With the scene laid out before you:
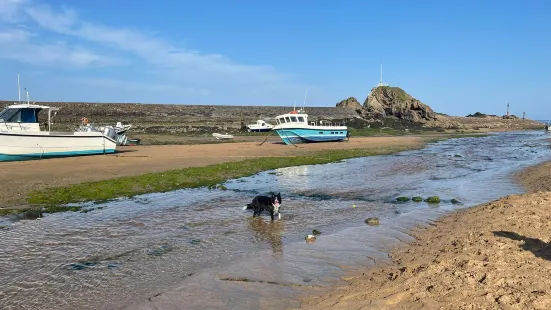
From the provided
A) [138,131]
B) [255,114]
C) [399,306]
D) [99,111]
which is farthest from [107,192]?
[255,114]

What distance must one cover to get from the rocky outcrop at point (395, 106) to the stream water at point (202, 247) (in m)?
74.7

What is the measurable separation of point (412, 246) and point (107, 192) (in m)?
11.4

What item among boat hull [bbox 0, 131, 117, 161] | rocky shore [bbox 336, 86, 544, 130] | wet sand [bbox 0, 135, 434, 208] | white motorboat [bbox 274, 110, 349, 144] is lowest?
wet sand [bbox 0, 135, 434, 208]

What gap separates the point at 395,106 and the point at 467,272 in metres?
95.6

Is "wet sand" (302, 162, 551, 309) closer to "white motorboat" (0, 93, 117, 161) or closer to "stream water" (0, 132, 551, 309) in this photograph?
"stream water" (0, 132, 551, 309)

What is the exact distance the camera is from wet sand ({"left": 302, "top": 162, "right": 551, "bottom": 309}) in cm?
520

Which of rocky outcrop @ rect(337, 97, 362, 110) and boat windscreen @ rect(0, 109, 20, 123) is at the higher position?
rocky outcrop @ rect(337, 97, 362, 110)

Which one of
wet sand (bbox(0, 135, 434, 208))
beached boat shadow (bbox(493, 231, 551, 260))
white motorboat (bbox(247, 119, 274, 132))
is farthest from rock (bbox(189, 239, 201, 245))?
white motorboat (bbox(247, 119, 274, 132))

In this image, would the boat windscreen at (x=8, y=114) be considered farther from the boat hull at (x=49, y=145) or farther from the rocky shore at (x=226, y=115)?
the rocky shore at (x=226, y=115)

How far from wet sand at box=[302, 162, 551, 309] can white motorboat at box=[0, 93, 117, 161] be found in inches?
911

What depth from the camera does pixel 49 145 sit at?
83.5 feet

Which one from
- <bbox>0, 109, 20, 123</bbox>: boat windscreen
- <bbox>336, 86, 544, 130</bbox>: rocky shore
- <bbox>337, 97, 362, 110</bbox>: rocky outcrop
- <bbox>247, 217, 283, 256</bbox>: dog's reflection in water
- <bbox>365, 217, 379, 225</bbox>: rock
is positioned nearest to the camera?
<bbox>247, 217, 283, 256</bbox>: dog's reflection in water

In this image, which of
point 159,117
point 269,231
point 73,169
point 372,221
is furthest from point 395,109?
point 269,231

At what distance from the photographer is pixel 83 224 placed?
11062mm
